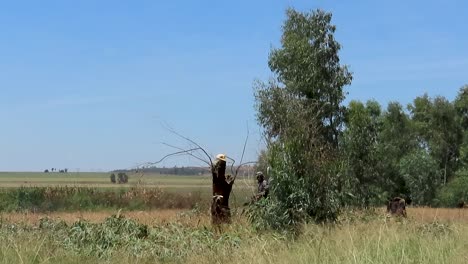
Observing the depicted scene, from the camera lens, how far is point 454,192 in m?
58.8

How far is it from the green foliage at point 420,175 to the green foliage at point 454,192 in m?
1.00

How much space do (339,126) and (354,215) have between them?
27608 mm

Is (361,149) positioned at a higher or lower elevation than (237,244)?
higher

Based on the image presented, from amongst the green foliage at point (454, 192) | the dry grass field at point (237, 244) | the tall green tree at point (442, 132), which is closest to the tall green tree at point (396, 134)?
the tall green tree at point (442, 132)

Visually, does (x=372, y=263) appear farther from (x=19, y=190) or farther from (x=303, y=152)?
(x=19, y=190)

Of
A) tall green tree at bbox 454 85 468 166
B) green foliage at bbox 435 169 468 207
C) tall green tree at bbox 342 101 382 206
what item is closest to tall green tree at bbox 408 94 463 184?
tall green tree at bbox 454 85 468 166

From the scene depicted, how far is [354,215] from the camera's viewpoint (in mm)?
13633

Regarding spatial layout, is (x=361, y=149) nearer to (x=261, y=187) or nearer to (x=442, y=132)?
(x=442, y=132)

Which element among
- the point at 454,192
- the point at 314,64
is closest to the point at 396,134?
the point at 454,192

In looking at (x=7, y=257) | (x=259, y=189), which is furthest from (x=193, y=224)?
(x=7, y=257)

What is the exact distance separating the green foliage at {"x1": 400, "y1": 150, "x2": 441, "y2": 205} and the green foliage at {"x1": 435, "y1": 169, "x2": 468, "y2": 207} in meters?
1.00

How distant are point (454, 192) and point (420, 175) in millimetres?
3130

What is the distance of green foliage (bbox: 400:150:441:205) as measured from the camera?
6025 centimetres

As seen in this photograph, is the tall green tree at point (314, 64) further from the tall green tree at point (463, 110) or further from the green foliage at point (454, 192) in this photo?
the tall green tree at point (463, 110)
